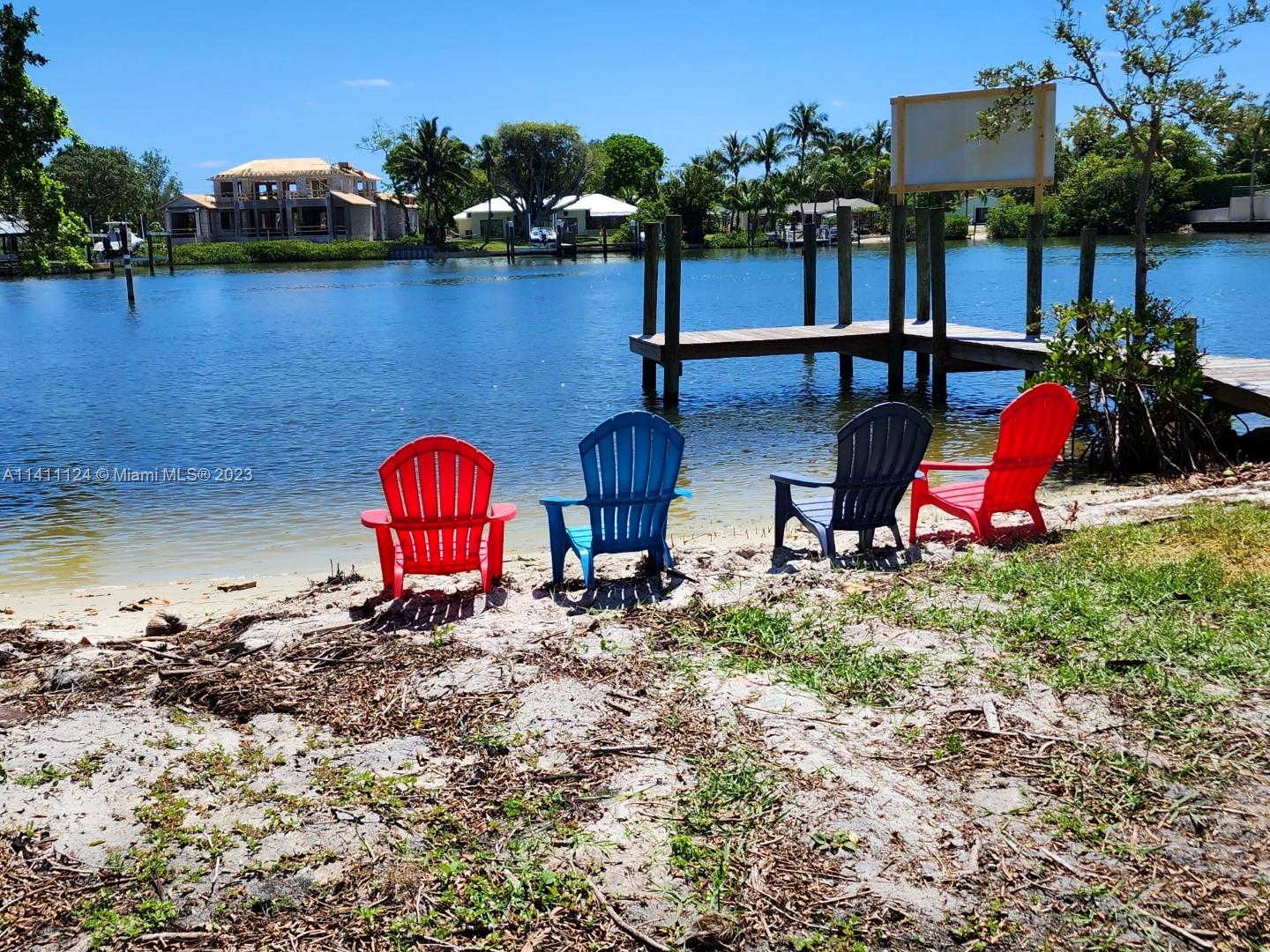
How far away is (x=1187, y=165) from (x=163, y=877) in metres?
87.5

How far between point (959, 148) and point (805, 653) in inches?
531

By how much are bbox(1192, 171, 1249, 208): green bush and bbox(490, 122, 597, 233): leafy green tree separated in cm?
A: 4512

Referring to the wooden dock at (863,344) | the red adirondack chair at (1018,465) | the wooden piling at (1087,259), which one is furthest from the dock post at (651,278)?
the red adirondack chair at (1018,465)

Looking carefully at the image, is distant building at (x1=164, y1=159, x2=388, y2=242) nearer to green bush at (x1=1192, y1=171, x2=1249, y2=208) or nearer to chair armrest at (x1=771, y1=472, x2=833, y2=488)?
green bush at (x1=1192, y1=171, x2=1249, y2=208)

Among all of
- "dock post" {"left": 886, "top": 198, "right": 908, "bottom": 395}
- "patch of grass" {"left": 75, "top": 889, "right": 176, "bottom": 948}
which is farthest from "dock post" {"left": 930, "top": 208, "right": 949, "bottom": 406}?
"patch of grass" {"left": 75, "top": 889, "right": 176, "bottom": 948}

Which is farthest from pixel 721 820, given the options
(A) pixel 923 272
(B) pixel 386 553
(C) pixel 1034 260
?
(A) pixel 923 272

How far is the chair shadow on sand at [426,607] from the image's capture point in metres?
6.04

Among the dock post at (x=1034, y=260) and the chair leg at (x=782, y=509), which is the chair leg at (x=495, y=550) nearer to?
the chair leg at (x=782, y=509)

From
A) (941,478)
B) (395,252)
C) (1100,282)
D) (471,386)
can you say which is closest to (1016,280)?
(1100,282)

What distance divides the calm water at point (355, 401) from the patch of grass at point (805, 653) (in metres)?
4.60

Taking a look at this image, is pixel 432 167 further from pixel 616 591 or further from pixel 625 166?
pixel 616 591

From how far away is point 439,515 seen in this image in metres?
6.95

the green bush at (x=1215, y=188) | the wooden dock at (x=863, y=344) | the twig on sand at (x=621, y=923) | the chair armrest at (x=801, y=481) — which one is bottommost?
the twig on sand at (x=621, y=923)

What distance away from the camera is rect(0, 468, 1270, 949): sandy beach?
10.9 ft
